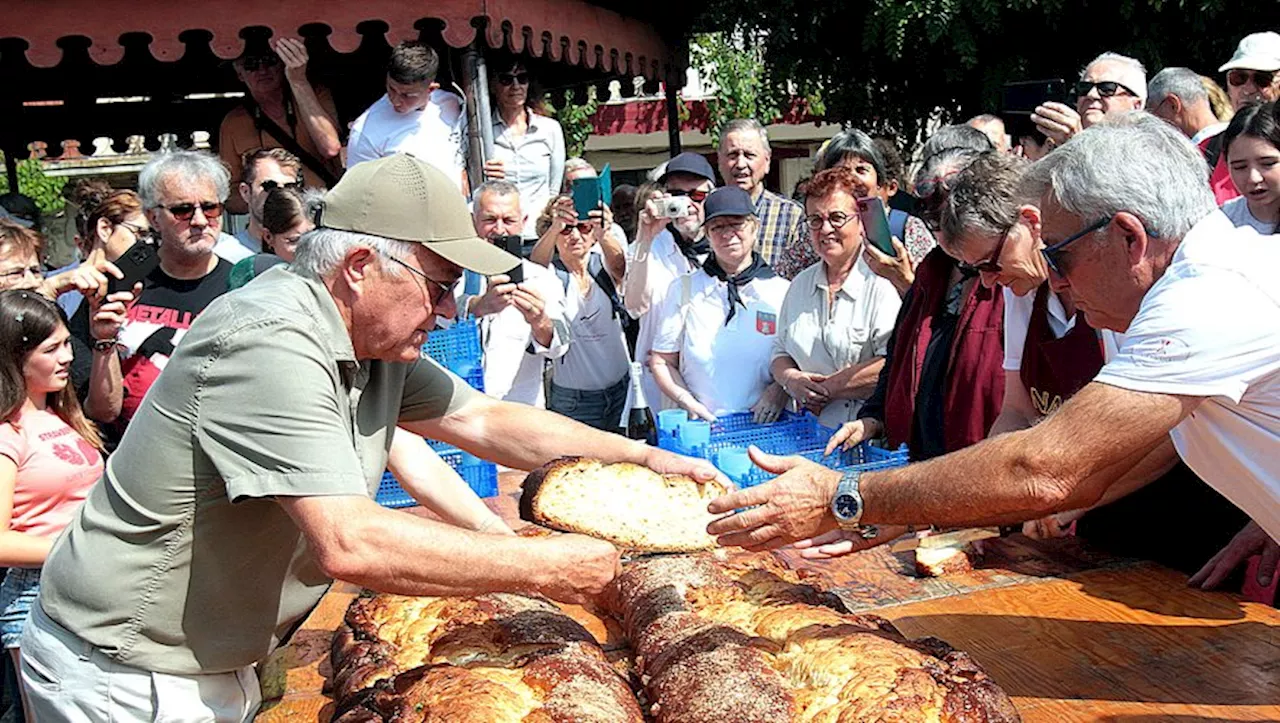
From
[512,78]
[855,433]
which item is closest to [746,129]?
[512,78]

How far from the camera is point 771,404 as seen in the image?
5.61m

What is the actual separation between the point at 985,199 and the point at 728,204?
220cm

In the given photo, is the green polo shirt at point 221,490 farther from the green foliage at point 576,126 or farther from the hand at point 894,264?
the green foliage at point 576,126

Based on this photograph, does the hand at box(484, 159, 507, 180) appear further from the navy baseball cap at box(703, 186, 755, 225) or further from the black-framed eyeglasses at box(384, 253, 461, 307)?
the black-framed eyeglasses at box(384, 253, 461, 307)

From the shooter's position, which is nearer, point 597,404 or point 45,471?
point 45,471

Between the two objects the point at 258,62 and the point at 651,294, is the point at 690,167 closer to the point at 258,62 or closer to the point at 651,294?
the point at 651,294

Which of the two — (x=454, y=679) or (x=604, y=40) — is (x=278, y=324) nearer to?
(x=454, y=679)

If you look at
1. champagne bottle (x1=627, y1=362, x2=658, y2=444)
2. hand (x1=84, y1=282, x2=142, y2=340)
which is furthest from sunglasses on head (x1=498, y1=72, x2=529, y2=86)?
hand (x1=84, y1=282, x2=142, y2=340)

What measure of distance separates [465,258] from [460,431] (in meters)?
0.97

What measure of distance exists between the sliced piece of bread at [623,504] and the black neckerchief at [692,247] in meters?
3.00

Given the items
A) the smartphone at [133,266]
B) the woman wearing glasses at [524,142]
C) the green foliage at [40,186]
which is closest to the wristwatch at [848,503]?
the smartphone at [133,266]

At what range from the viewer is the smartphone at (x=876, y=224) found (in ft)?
16.9

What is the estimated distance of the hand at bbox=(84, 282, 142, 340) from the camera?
14.3 ft

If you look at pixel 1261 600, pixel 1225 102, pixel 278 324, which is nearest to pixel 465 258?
pixel 278 324
